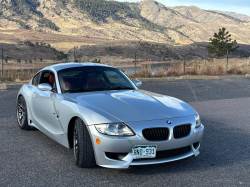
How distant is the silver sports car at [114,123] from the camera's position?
3.88 m

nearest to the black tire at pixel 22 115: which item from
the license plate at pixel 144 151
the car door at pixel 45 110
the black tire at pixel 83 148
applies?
the car door at pixel 45 110

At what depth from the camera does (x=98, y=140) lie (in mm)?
3893

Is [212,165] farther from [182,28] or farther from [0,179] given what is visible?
[182,28]

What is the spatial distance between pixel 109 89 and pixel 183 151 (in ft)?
5.91

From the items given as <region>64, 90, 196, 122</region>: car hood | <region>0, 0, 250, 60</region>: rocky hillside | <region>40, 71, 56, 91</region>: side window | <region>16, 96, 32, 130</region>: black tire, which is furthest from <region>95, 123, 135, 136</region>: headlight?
<region>0, 0, 250, 60</region>: rocky hillside

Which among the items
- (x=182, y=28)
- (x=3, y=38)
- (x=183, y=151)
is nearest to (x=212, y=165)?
(x=183, y=151)

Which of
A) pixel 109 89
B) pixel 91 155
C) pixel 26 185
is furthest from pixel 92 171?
pixel 109 89

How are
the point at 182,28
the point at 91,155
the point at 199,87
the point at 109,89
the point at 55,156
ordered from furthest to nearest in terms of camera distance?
the point at 182,28
the point at 199,87
the point at 109,89
the point at 55,156
the point at 91,155

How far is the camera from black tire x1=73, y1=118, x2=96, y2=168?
405 cm

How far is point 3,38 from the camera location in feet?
231

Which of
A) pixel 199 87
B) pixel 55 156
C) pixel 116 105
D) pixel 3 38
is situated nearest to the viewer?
pixel 116 105

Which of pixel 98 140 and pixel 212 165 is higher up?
pixel 98 140

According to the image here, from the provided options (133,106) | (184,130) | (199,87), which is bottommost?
(199,87)

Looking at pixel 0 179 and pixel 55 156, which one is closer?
pixel 0 179
